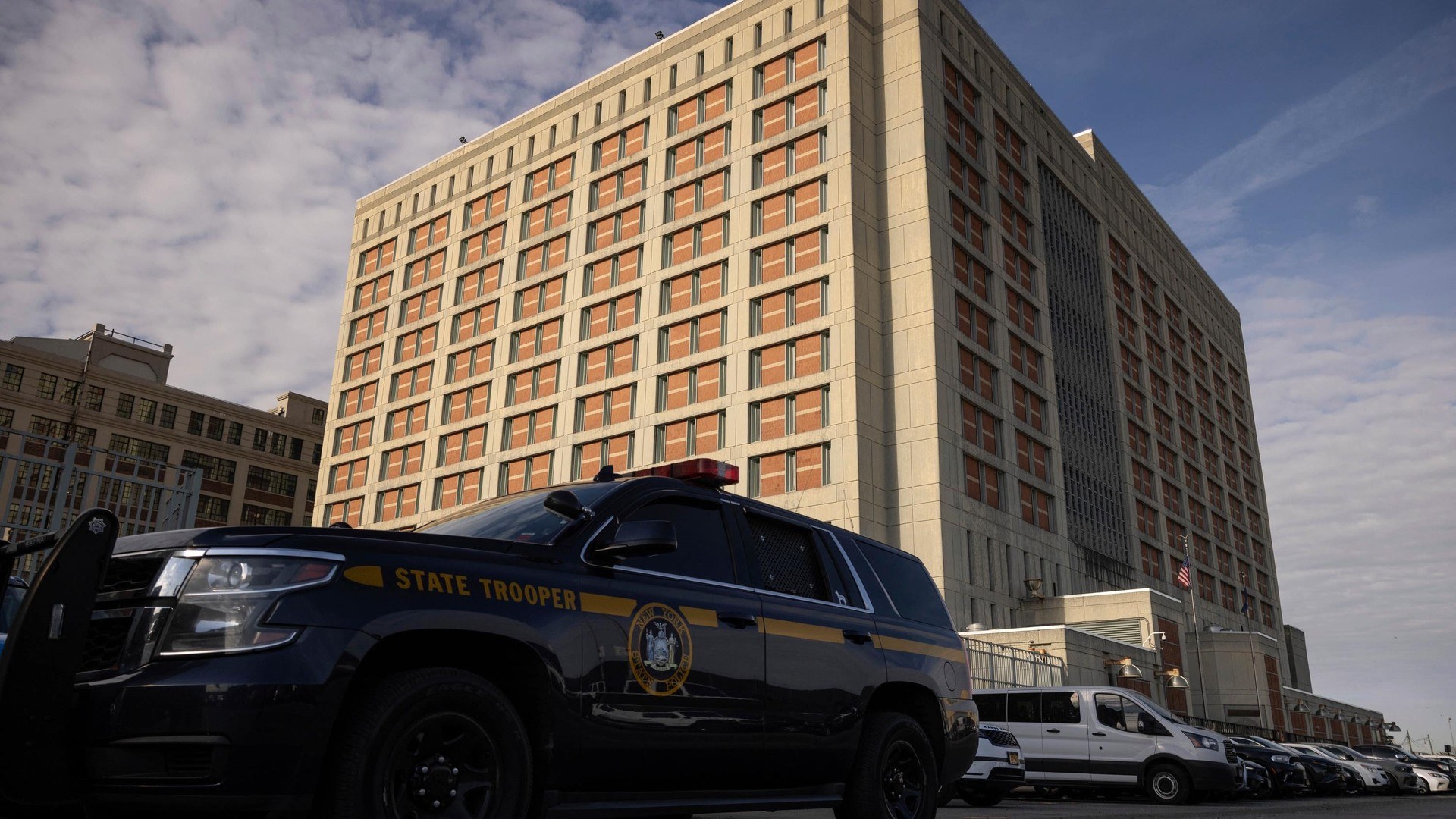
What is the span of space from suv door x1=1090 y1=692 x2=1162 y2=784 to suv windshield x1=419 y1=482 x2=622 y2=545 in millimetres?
14716

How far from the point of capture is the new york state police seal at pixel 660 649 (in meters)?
4.64

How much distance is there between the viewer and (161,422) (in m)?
72.8

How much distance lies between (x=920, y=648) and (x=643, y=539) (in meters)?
2.77

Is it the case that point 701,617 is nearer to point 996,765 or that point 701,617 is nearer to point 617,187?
point 996,765

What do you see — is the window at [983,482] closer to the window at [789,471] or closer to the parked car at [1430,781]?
the window at [789,471]

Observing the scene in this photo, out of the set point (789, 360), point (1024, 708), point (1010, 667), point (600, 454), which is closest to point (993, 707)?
point (1024, 708)

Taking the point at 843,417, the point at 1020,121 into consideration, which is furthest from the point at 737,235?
the point at 1020,121

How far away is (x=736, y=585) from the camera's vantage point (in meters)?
A: 5.40

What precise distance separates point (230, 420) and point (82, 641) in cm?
7986

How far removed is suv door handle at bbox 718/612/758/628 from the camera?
16.9 ft

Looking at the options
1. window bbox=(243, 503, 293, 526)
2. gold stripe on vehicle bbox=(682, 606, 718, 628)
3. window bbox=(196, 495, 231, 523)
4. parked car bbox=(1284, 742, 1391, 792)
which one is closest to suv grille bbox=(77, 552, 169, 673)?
gold stripe on vehicle bbox=(682, 606, 718, 628)

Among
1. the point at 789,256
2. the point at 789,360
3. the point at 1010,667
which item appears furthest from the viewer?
the point at 789,256

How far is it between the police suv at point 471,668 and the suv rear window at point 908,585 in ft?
1.92

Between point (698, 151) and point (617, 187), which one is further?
point (617, 187)
